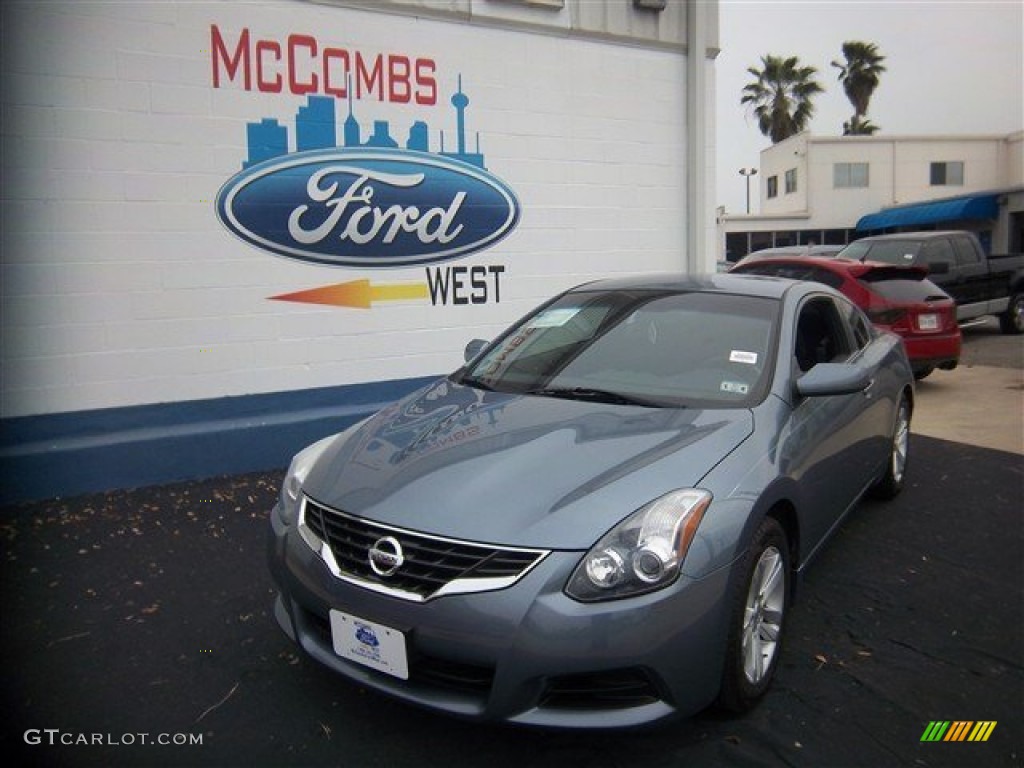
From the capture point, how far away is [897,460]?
16.9ft

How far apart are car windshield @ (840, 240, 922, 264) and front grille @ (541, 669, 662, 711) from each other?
10.7m

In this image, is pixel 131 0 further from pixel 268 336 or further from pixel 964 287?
pixel 964 287

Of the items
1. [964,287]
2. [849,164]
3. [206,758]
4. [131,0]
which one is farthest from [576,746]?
[849,164]

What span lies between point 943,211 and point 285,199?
2868cm

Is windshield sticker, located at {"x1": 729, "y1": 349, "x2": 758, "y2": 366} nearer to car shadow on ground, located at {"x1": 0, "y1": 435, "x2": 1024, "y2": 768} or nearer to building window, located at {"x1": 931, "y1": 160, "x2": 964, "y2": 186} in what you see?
car shadow on ground, located at {"x1": 0, "y1": 435, "x2": 1024, "y2": 768}

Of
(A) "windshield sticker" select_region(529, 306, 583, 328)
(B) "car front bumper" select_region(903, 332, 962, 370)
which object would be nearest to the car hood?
(A) "windshield sticker" select_region(529, 306, 583, 328)

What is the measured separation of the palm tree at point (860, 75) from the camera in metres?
47.2

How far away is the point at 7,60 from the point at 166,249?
4.60 feet

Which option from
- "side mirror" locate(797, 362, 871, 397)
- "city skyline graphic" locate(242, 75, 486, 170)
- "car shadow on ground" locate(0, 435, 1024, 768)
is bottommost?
"car shadow on ground" locate(0, 435, 1024, 768)

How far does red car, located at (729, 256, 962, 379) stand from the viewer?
311 inches

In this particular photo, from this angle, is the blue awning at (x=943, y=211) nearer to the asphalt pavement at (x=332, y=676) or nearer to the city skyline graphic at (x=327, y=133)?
the city skyline graphic at (x=327, y=133)

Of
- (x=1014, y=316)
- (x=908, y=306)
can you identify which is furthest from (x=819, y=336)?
(x=1014, y=316)

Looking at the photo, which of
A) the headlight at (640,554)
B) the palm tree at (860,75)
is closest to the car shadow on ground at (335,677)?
the headlight at (640,554)

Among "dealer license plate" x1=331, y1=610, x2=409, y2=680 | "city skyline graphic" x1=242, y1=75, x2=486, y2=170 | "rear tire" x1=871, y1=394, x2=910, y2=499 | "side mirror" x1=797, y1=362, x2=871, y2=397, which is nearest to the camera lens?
"dealer license plate" x1=331, y1=610, x2=409, y2=680
